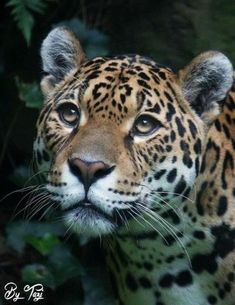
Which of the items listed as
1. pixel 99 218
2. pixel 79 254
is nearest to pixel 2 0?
pixel 79 254

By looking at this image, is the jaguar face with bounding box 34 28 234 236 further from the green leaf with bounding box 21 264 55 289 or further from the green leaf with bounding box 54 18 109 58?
the green leaf with bounding box 54 18 109 58

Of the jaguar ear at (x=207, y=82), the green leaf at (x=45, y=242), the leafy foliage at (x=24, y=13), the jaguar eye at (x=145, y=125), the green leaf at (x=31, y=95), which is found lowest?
the green leaf at (x=45, y=242)

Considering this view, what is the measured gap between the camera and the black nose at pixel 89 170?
487cm

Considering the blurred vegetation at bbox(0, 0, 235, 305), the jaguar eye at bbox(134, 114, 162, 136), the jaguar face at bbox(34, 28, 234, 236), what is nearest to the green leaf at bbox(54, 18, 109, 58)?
the blurred vegetation at bbox(0, 0, 235, 305)

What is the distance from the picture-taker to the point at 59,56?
5.91 meters

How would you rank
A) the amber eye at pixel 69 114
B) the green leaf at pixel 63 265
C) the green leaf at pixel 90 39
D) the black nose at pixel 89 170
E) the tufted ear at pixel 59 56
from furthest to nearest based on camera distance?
the green leaf at pixel 90 39, the green leaf at pixel 63 265, the tufted ear at pixel 59 56, the amber eye at pixel 69 114, the black nose at pixel 89 170

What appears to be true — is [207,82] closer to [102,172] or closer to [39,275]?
[102,172]

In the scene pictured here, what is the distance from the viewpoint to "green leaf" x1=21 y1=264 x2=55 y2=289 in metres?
6.88

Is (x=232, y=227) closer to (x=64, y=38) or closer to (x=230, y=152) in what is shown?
(x=230, y=152)

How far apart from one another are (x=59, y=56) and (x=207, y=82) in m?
0.98

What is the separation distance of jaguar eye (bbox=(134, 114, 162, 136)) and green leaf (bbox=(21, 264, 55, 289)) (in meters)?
1.96

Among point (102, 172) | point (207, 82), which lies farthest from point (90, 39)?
point (102, 172)

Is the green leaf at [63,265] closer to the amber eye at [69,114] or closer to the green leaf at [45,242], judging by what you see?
the green leaf at [45,242]

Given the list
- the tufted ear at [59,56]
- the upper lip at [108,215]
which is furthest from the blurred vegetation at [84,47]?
the upper lip at [108,215]
